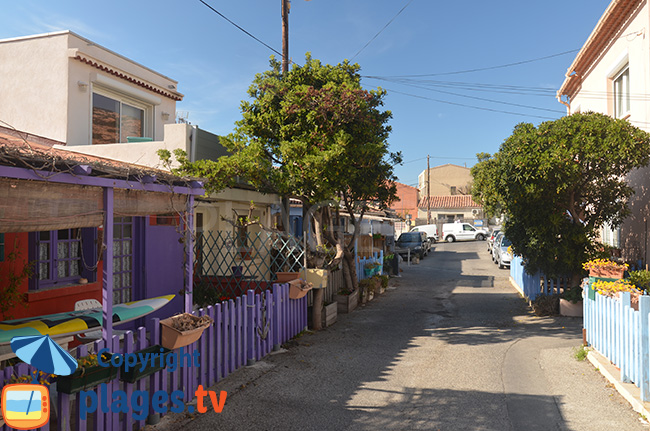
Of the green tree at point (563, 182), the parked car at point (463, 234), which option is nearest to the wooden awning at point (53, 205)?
the green tree at point (563, 182)

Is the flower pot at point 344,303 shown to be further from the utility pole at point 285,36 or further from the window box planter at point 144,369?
the window box planter at point 144,369

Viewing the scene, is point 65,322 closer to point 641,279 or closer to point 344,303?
point 344,303

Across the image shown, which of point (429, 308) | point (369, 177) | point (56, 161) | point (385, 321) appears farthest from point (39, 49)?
point (429, 308)

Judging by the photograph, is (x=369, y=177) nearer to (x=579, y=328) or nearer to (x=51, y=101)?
(x=579, y=328)

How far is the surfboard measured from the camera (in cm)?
515

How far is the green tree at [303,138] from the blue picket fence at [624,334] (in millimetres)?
4748

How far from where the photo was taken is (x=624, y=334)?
5.89m

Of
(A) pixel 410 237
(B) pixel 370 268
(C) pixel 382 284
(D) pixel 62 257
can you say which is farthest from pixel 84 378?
(A) pixel 410 237

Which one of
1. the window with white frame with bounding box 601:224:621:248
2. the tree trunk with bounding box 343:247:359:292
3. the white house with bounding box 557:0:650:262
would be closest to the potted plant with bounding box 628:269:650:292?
the white house with bounding box 557:0:650:262

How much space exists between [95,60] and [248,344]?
9581 millimetres

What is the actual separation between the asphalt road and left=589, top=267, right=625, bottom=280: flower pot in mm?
1240

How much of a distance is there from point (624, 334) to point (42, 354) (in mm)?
6582

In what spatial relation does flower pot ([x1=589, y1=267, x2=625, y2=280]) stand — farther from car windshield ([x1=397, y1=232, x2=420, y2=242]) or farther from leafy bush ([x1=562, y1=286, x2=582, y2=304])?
car windshield ([x1=397, y1=232, x2=420, y2=242])

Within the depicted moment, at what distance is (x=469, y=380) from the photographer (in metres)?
6.50
